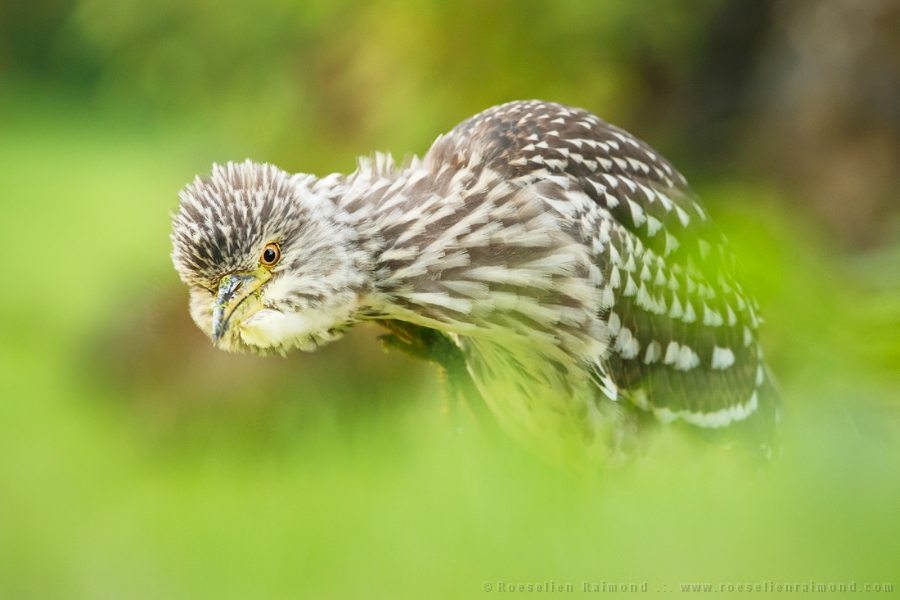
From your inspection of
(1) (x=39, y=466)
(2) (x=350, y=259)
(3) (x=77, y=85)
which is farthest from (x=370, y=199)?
(3) (x=77, y=85)

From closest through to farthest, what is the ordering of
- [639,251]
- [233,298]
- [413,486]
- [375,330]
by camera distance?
[413,486] → [233,298] → [639,251] → [375,330]

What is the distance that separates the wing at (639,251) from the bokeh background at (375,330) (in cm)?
21

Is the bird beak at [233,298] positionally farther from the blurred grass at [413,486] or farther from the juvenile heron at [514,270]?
the blurred grass at [413,486]

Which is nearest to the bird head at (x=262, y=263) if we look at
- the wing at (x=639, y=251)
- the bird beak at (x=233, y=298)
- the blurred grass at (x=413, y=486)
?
the bird beak at (x=233, y=298)

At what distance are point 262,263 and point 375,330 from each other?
123 cm

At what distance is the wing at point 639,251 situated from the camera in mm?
2641

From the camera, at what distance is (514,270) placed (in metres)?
2.40

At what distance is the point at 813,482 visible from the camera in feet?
4.11

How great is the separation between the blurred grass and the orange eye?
345 mm

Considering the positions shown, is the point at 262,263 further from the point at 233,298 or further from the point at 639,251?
the point at 639,251

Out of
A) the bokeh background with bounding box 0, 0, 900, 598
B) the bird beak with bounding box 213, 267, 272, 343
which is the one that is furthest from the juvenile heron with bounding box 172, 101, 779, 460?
the bokeh background with bounding box 0, 0, 900, 598

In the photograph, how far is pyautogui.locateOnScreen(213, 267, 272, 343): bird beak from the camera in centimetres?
215

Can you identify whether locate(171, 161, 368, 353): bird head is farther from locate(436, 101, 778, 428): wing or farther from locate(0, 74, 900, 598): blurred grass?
locate(436, 101, 778, 428): wing

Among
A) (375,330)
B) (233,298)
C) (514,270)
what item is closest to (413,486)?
(233,298)
